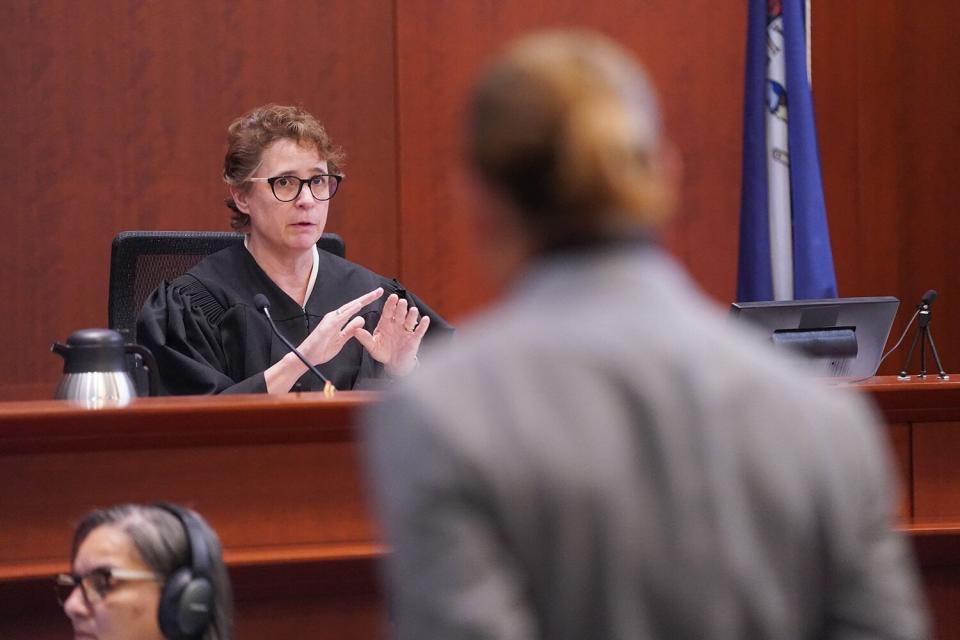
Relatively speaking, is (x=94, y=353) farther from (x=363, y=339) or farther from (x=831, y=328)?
(x=831, y=328)

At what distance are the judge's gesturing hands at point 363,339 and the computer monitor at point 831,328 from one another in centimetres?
83

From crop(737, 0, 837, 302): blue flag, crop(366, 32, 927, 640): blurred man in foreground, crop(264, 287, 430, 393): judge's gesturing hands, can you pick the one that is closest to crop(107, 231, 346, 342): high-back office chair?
crop(264, 287, 430, 393): judge's gesturing hands

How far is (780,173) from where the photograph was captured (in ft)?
16.3

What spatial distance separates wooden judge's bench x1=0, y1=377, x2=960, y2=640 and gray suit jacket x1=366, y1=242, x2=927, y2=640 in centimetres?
146

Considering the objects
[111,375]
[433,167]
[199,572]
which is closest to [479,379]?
[199,572]

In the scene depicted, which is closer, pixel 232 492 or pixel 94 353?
pixel 232 492

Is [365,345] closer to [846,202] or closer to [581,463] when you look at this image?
[581,463]

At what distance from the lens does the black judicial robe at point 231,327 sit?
3576mm

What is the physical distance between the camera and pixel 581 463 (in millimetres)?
970

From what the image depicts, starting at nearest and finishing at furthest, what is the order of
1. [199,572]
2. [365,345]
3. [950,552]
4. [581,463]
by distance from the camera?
[581,463], [199,572], [950,552], [365,345]

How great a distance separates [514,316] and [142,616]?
0.84 m

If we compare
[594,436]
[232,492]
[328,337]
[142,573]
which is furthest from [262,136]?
[594,436]

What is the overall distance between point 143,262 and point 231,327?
1.20 ft

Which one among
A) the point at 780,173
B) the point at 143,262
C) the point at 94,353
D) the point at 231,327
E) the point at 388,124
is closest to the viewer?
the point at 94,353
